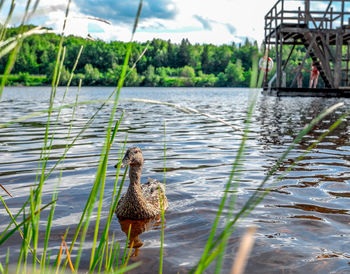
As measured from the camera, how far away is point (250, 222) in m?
3.97

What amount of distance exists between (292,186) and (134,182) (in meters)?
2.15

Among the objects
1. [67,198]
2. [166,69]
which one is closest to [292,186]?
[67,198]

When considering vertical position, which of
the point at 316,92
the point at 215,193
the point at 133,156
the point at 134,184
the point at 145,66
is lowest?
the point at 215,193

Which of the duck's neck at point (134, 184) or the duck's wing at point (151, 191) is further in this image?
the duck's wing at point (151, 191)

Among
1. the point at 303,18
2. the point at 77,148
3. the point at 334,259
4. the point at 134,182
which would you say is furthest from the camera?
the point at 303,18

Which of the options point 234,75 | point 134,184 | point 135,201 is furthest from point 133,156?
point 234,75

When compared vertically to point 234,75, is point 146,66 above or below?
above

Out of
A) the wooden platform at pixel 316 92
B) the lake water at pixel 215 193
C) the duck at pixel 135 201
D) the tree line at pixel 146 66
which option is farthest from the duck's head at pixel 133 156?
the tree line at pixel 146 66

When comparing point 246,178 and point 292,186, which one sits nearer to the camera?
point 292,186

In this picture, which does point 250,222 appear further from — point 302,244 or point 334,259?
point 334,259

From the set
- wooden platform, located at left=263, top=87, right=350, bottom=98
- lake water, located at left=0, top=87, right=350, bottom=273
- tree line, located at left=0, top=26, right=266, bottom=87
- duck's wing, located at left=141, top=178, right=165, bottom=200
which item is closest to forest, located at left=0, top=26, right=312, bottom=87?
tree line, located at left=0, top=26, right=266, bottom=87

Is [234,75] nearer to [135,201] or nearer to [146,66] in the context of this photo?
[146,66]

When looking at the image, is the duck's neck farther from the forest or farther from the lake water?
the forest

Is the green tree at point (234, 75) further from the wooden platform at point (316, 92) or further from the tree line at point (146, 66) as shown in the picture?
the wooden platform at point (316, 92)
